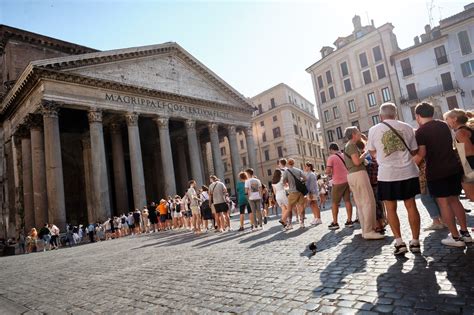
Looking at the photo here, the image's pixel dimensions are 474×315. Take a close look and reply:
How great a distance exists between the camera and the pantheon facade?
730 inches

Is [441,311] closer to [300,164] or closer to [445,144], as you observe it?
[445,144]

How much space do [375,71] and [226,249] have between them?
3538cm

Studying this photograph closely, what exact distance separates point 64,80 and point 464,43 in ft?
111

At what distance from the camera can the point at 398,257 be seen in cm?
386

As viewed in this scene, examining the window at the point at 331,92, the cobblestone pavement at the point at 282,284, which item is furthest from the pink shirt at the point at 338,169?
the window at the point at 331,92

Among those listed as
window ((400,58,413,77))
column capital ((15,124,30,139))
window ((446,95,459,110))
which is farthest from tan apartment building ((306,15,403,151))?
column capital ((15,124,30,139))

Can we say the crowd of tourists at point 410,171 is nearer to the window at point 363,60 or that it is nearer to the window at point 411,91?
the window at point 411,91

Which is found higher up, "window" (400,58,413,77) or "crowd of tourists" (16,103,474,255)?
"window" (400,58,413,77)

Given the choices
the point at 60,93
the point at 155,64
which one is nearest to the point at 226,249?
the point at 60,93

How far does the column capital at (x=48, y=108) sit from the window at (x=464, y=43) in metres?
34.3

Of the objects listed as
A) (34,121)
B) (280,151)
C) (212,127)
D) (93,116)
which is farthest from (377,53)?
(34,121)

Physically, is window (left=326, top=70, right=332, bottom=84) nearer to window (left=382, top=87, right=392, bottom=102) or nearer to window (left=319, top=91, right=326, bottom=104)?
window (left=319, top=91, right=326, bottom=104)

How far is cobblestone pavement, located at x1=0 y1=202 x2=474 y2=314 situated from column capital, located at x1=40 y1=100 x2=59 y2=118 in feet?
47.4

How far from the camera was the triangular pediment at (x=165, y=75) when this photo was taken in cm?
2133
